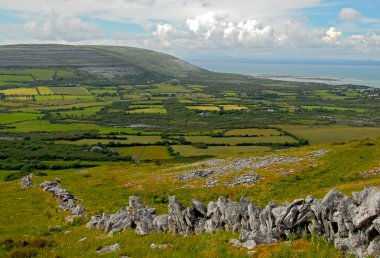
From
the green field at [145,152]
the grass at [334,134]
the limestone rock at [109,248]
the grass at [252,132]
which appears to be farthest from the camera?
the grass at [252,132]

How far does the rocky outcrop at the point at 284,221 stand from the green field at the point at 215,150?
97.0 metres

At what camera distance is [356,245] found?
16.4 meters

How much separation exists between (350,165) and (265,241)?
39.3m

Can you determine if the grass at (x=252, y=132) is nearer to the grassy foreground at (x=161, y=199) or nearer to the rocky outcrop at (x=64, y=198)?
the grassy foreground at (x=161, y=199)

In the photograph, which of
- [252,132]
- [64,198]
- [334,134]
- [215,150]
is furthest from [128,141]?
[64,198]

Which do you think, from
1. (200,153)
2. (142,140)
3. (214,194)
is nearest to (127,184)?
(214,194)

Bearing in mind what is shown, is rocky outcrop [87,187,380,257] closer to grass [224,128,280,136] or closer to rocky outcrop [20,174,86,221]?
rocky outcrop [20,174,86,221]

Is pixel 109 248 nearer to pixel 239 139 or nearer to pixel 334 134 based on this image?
pixel 239 139

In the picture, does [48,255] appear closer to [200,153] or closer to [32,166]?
[32,166]

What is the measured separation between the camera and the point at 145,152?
13388cm

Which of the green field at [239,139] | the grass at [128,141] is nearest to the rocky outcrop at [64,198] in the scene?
the grass at [128,141]

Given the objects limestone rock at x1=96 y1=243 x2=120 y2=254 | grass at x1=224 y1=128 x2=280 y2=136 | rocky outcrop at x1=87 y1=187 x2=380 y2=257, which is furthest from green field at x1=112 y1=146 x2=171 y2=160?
limestone rock at x1=96 y1=243 x2=120 y2=254

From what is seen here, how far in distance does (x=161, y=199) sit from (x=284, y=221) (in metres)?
30.6

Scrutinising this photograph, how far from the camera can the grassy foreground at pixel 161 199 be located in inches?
809
